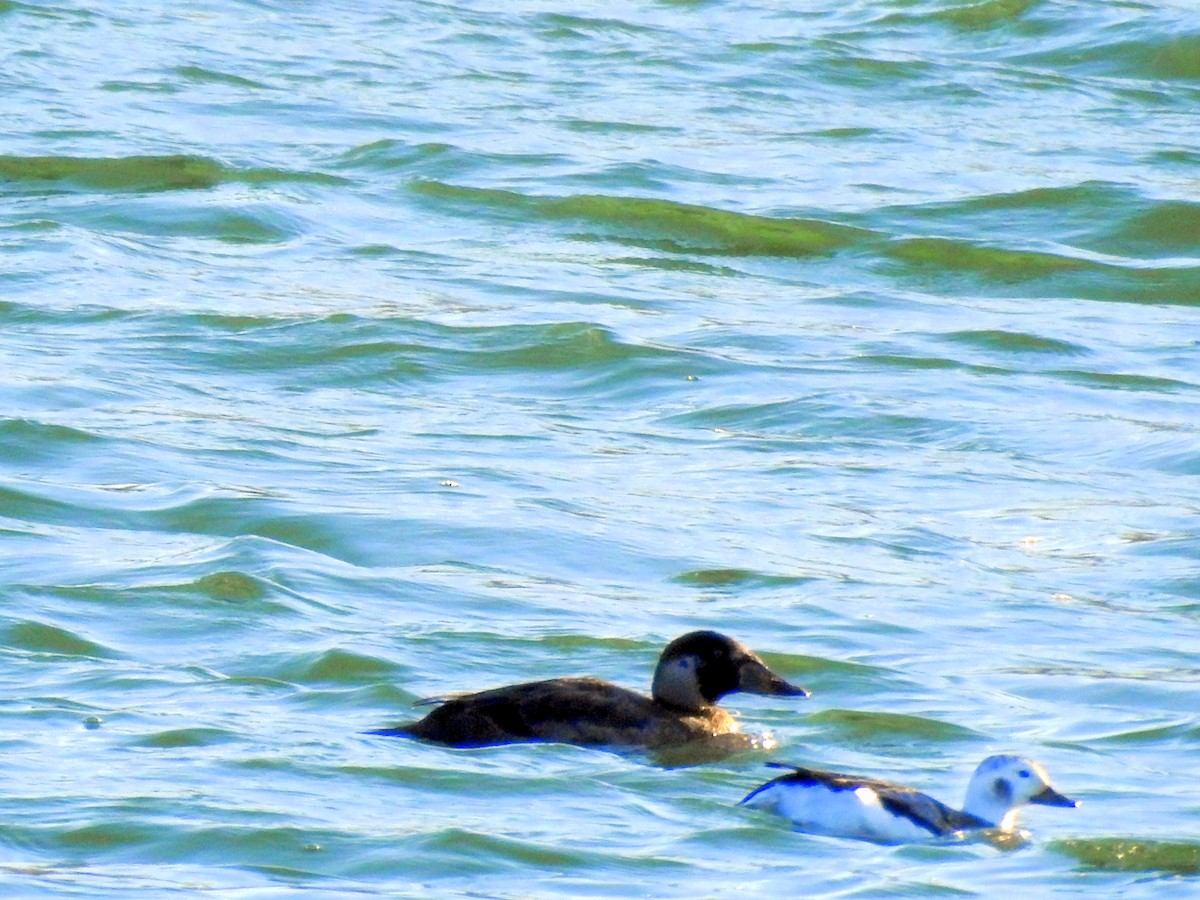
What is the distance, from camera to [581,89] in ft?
67.6

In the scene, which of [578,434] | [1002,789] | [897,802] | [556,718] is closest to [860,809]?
[897,802]

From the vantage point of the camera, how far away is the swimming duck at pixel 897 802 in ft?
22.5

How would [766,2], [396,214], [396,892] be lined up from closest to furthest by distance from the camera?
[396,892]
[396,214]
[766,2]

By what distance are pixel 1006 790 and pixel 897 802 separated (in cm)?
28

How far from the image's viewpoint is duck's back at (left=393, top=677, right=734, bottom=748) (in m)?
7.69

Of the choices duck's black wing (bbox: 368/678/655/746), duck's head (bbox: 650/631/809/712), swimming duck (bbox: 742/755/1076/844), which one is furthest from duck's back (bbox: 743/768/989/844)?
duck's head (bbox: 650/631/809/712)

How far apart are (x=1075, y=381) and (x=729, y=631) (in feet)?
14.1

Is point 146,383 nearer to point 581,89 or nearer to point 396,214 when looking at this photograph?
point 396,214

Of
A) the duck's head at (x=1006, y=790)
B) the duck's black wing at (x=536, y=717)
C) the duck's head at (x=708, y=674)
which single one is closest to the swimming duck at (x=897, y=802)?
the duck's head at (x=1006, y=790)

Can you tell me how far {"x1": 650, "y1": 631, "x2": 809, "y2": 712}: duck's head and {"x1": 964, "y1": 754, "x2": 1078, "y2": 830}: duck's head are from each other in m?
1.23

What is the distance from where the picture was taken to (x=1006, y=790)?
276 inches

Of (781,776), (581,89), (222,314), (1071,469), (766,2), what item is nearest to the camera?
(781,776)

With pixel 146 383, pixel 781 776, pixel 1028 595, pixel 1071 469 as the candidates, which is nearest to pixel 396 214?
pixel 146 383

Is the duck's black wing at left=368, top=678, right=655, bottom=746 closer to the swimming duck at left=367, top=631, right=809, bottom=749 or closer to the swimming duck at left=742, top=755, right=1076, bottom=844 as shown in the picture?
the swimming duck at left=367, top=631, right=809, bottom=749
